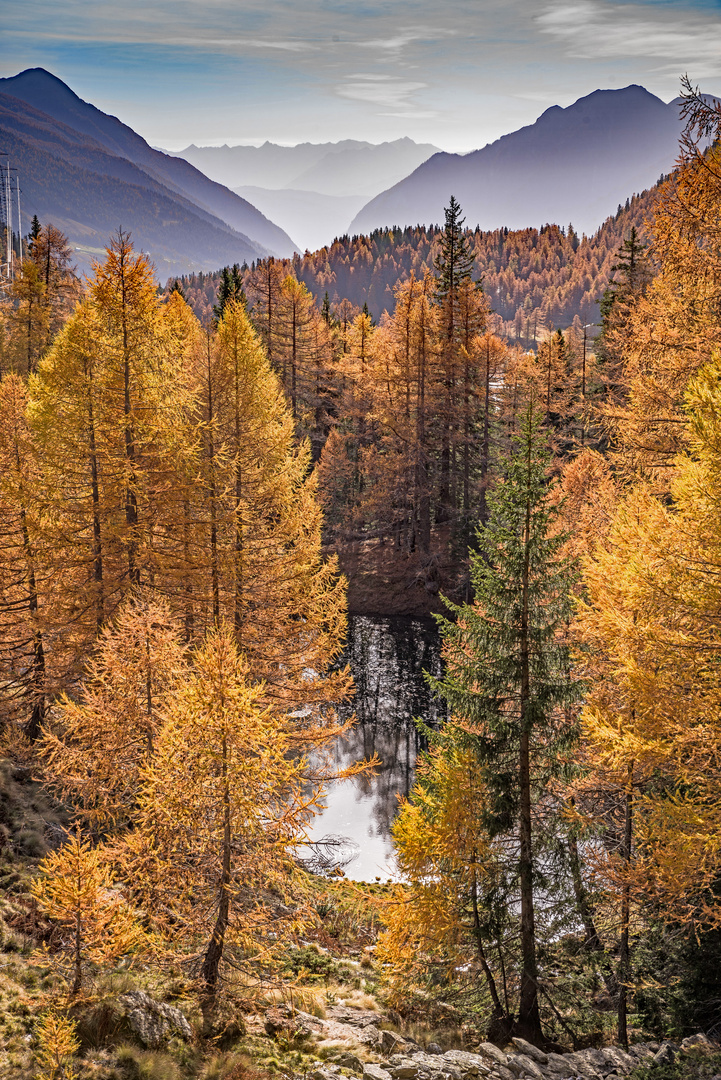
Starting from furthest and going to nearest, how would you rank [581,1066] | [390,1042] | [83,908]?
1. [390,1042]
2. [581,1066]
3. [83,908]

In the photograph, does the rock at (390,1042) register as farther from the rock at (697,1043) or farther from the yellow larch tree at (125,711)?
the yellow larch tree at (125,711)

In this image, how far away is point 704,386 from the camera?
8797 millimetres

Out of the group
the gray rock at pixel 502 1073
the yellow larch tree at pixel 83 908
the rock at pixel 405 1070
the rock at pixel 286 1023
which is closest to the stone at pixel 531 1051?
the gray rock at pixel 502 1073

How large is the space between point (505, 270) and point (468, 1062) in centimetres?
18392

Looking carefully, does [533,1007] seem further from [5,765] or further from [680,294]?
[680,294]

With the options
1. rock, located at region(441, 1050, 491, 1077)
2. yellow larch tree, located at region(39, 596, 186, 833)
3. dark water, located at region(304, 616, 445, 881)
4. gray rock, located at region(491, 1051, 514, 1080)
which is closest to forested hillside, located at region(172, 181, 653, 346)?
dark water, located at region(304, 616, 445, 881)

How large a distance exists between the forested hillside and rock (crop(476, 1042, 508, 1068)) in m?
146

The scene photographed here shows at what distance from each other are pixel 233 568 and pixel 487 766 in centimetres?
787

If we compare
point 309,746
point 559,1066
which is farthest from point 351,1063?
point 309,746

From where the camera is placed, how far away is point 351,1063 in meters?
8.57

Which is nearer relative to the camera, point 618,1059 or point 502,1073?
point 502,1073

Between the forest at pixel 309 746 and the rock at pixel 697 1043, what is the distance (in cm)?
4

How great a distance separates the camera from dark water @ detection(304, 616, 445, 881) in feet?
63.4

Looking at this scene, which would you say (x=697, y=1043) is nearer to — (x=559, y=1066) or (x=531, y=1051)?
(x=559, y=1066)
